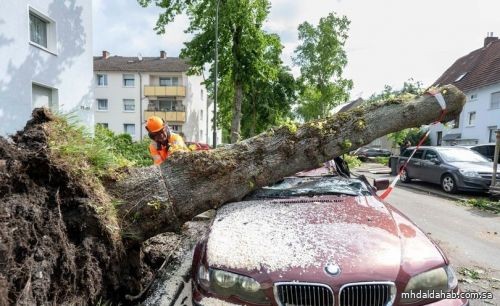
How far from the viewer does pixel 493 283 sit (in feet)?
13.8


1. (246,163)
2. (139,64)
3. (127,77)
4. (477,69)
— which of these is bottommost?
(246,163)

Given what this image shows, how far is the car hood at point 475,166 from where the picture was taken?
11.1 meters

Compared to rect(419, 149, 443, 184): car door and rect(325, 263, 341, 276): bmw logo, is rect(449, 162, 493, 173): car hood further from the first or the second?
rect(325, 263, 341, 276): bmw logo

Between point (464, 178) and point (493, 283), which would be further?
point (464, 178)

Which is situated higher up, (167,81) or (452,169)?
(167,81)

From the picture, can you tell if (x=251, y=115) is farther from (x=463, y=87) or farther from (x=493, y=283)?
(x=493, y=283)

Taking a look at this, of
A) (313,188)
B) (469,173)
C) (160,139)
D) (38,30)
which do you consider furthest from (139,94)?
(313,188)

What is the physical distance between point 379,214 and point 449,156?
35.4 feet

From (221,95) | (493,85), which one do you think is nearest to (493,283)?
(221,95)

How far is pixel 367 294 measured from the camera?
7.82 ft

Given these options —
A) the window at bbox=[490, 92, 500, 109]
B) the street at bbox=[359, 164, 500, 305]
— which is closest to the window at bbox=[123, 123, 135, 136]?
the window at bbox=[490, 92, 500, 109]

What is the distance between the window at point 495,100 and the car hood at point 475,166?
16.8 metres

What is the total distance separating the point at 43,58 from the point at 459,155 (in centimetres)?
1405

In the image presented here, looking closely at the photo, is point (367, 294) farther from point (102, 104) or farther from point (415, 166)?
point (102, 104)
